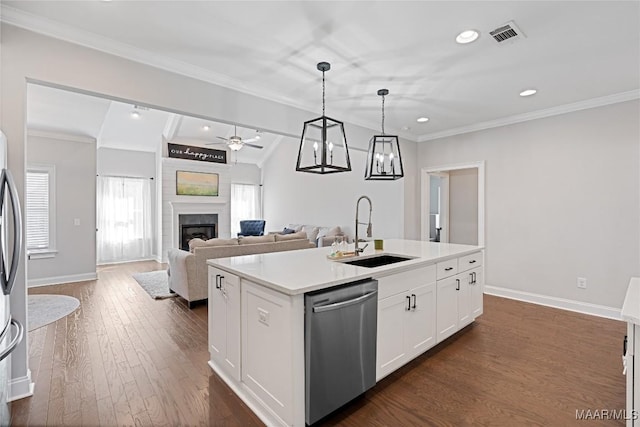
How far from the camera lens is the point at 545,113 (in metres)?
4.33

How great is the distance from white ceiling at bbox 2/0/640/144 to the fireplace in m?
5.61

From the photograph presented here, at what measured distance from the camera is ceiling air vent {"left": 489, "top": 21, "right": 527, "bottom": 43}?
2.39 metres

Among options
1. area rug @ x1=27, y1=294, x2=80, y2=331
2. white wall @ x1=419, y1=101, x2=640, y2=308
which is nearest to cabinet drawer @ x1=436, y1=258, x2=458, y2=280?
white wall @ x1=419, y1=101, x2=640, y2=308

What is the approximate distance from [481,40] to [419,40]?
1.67ft

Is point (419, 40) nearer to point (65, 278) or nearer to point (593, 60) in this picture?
point (593, 60)

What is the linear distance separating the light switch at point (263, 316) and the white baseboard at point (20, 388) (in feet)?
5.89

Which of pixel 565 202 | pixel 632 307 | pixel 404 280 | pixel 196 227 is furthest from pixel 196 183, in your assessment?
pixel 632 307

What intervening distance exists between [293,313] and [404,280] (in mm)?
1099

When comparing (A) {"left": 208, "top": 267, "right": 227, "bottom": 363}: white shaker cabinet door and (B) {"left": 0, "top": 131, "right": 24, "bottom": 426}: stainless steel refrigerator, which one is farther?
(A) {"left": 208, "top": 267, "right": 227, "bottom": 363}: white shaker cabinet door

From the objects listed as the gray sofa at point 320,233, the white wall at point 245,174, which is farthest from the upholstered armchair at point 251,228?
the white wall at point 245,174

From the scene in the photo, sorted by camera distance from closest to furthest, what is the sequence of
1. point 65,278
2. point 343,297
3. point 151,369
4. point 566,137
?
point 343,297, point 151,369, point 566,137, point 65,278

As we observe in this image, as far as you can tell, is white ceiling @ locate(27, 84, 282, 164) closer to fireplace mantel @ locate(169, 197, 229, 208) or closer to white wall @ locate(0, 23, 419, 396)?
white wall @ locate(0, 23, 419, 396)

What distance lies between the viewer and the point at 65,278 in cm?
569

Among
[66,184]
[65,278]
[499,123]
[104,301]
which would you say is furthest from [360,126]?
[65,278]
